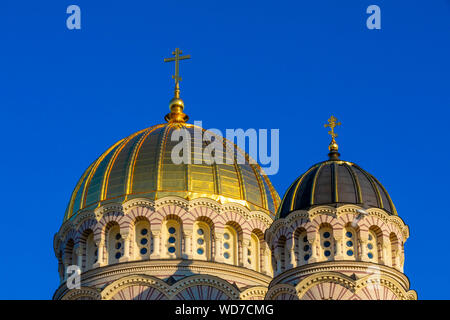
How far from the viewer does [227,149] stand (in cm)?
5828

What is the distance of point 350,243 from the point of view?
47844 millimetres

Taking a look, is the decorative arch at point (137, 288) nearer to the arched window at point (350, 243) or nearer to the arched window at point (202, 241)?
the arched window at point (202, 241)

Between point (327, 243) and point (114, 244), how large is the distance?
34.8ft

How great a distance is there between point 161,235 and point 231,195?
3.87m

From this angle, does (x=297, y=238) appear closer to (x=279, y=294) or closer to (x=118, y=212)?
(x=279, y=294)

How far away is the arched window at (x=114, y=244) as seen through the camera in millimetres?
53969

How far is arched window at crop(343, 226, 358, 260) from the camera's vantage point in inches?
1866

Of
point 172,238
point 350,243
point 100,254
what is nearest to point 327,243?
point 350,243

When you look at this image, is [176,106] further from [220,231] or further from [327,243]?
[327,243]

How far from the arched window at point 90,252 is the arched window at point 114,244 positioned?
69 centimetres
